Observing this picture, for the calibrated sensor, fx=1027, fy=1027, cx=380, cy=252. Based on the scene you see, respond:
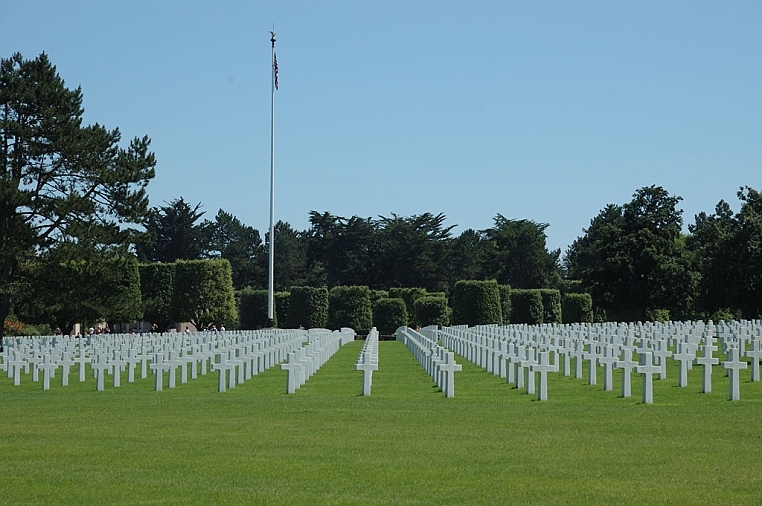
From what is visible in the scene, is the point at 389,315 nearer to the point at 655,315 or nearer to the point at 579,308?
the point at 579,308

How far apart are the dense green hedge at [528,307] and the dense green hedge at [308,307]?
46.2 feet

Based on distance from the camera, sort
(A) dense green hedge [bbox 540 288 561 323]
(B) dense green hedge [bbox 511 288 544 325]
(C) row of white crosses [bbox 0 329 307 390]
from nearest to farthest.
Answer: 1. (C) row of white crosses [bbox 0 329 307 390]
2. (B) dense green hedge [bbox 511 288 544 325]
3. (A) dense green hedge [bbox 540 288 561 323]

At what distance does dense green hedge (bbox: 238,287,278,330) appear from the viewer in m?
80.2

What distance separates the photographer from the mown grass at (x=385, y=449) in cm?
858

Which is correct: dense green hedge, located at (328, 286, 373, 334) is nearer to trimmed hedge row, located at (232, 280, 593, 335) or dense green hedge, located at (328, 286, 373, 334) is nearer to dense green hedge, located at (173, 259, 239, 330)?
trimmed hedge row, located at (232, 280, 593, 335)

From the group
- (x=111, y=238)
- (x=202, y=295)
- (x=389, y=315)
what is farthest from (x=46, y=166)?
(x=389, y=315)

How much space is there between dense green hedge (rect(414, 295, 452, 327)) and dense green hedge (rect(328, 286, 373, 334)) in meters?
3.77

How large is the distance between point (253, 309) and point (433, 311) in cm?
1531

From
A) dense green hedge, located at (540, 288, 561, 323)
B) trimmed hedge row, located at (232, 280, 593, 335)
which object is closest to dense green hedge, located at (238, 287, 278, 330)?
trimmed hedge row, located at (232, 280, 593, 335)

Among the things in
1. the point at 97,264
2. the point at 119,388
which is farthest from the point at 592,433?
the point at 97,264

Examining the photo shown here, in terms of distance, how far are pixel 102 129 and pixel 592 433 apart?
37402mm

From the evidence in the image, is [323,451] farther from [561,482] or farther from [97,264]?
[97,264]

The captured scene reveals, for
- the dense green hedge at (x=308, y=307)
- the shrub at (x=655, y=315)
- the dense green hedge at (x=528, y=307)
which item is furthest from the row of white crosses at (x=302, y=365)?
the dense green hedge at (x=528, y=307)

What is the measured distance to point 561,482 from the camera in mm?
8922
